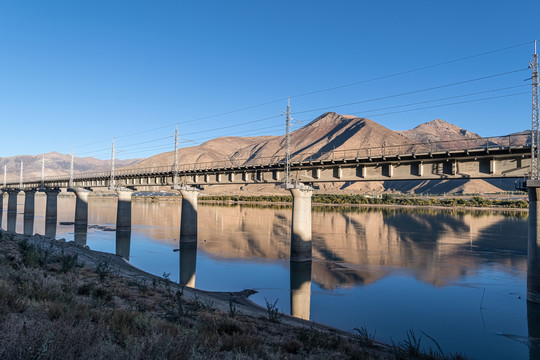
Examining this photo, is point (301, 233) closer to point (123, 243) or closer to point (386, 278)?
point (386, 278)

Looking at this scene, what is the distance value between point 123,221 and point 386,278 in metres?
43.3

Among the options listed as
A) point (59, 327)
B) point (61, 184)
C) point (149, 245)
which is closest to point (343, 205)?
point (61, 184)

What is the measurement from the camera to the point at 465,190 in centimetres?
17862

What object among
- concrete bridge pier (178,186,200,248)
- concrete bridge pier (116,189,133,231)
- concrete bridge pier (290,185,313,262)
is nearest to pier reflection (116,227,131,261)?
concrete bridge pier (116,189,133,231)

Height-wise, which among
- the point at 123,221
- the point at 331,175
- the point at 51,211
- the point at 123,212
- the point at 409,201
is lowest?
the point at 123,221

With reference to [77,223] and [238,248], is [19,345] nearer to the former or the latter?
[238,248]

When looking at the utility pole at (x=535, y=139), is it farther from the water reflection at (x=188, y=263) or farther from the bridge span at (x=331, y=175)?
the water reflection at (x=188, y=263)

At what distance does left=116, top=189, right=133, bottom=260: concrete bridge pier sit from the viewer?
4878 cm

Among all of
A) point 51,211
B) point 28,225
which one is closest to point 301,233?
point 28,225

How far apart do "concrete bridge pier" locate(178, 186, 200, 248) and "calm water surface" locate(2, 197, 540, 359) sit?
1.70 m

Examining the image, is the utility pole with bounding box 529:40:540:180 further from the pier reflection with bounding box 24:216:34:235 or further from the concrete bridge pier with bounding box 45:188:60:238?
the concrete bridge pier with bounding box 45:188:60:238

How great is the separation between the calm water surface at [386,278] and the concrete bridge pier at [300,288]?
0.25 feet

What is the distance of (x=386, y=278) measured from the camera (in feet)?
98.0

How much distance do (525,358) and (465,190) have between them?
184m
